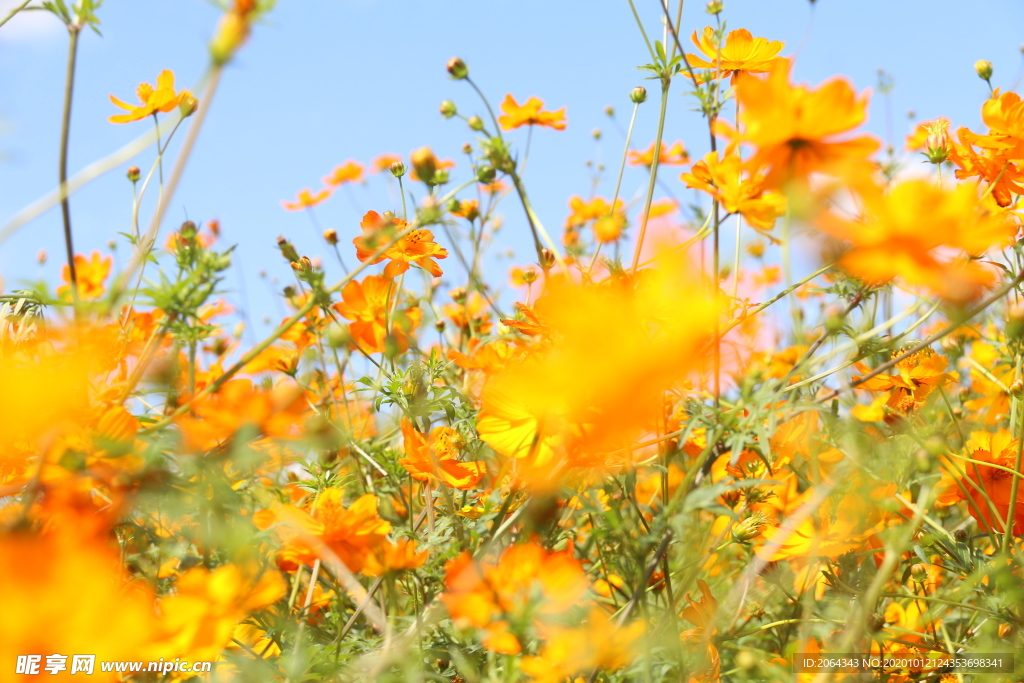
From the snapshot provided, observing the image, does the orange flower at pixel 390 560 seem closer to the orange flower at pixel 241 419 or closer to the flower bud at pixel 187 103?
the orange flower at pixel 241 419

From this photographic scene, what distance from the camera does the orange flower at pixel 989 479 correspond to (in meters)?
0.88

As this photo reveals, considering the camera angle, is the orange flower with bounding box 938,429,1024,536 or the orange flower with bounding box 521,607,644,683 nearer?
the orange flower with bounding box 521,607,644,683

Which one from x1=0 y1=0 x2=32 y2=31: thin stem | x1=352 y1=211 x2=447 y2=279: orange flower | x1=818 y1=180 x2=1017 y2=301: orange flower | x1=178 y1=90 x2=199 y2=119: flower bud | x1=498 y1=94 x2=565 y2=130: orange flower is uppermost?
x1=498 y1=94 x2=565 y2=130: orange flower

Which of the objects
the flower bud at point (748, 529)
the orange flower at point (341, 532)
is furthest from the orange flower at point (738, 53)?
the orange flower at point (341, 532)

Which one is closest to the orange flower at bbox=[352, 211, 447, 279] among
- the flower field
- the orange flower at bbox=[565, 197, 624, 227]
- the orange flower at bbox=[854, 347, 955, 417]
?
the flower field

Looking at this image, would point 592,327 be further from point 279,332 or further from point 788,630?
point 788,630

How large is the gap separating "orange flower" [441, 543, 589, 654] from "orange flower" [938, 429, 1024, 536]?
56cm

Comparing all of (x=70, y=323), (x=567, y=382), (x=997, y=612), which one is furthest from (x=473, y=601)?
(x=997, y=612)

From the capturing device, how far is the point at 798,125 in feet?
1.76

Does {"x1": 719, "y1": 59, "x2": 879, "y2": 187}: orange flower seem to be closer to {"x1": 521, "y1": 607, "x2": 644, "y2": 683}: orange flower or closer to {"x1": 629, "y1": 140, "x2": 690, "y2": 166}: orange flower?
{"x1": 521, "y1": 607, "x2": 644, "y2": 683}: orange flower

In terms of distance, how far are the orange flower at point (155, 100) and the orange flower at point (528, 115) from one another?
2.65 feet

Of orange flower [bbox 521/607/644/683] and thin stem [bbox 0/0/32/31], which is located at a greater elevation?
thin stem [bbox 0/0/32/31]

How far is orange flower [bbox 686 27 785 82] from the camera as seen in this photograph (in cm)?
86

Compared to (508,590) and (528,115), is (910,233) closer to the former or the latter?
(508,590)
